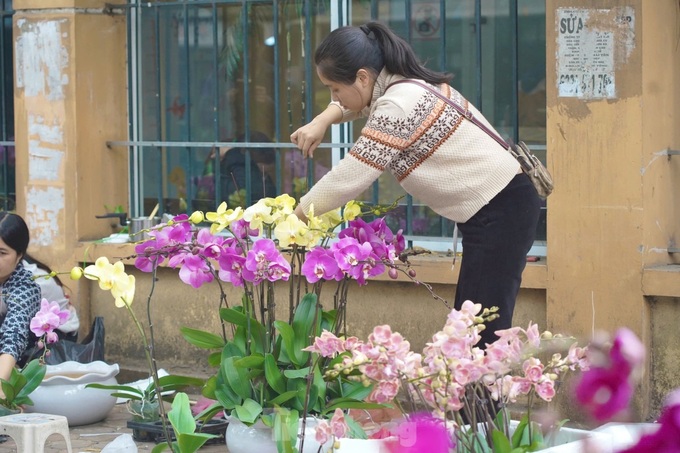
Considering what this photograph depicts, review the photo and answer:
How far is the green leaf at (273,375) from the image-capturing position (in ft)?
11.1

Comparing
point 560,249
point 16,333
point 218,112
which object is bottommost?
point 16,333

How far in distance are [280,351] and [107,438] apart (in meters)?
1.76

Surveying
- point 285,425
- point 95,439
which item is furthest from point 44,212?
point 285,425

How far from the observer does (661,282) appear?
4.81 m

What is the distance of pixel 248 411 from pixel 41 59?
3.71 meters

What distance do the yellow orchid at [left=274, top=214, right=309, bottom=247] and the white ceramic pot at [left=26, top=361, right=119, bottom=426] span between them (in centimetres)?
215

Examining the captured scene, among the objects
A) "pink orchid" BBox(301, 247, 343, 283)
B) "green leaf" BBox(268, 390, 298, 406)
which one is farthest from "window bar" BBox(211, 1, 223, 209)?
"pink orchid" BBox(301, 247, 343, 283)

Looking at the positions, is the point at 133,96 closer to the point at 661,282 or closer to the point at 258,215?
the point at 661,282

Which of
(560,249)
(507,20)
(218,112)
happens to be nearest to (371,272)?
(560,249)

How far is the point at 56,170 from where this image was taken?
6.39 meters

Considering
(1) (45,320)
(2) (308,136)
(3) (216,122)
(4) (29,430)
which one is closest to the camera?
(2) (308,136)

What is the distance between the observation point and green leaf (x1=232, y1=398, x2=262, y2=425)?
330cm

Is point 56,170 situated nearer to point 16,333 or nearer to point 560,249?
point 16,333

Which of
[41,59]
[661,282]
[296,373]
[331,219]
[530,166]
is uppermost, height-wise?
[41,59]
